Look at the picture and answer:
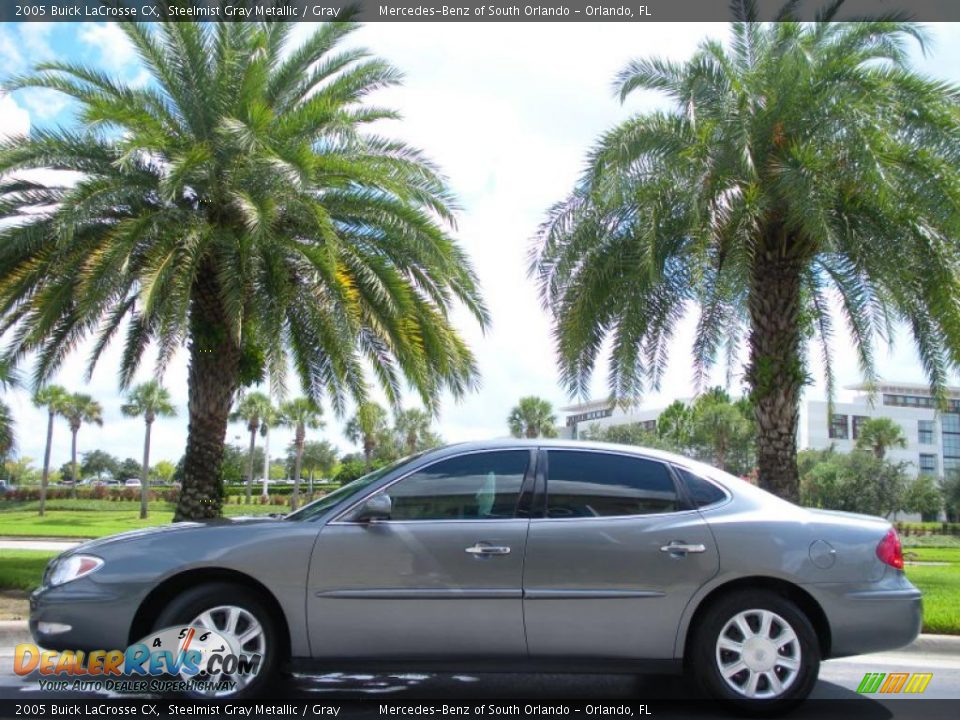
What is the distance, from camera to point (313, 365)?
45.7 feet

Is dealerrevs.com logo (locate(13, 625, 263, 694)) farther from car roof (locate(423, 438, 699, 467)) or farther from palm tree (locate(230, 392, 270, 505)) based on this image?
palm tree (locate(230, 392, 270, 505))

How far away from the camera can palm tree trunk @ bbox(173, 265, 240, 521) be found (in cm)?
1252

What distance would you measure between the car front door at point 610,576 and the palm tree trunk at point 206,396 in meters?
8.44

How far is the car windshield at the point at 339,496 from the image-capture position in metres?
5.38

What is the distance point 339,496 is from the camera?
5500 millimetres

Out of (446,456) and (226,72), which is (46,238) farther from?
(446,456)

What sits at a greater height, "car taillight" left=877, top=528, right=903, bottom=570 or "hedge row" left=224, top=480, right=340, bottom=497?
"car taillight" left=877, top=528, right=903, bottom=570

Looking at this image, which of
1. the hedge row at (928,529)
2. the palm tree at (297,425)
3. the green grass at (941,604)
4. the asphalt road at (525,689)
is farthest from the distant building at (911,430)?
the asphalt road at (525,689)

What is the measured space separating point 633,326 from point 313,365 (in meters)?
4.91

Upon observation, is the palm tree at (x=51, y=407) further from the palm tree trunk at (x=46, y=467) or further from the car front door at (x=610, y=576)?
the car front door at (x=610, y=576)

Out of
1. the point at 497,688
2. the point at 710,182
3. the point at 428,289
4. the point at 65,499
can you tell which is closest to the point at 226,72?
the point at 428,289

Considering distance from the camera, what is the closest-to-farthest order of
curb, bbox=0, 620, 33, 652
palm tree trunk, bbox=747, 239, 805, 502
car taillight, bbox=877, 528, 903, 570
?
1. car taillight, bbox=877, 528, 903, 570
2. curb, bbox=0, 620, 33, 652
3. palm tree trunk, bbox=747, 239, 805, 502

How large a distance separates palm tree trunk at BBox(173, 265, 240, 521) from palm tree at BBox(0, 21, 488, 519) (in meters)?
0.02

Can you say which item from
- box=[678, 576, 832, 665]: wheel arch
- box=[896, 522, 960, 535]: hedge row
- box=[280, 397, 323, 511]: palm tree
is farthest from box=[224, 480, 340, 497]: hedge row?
box=[678, 576, 832, 665]: wheel arch
